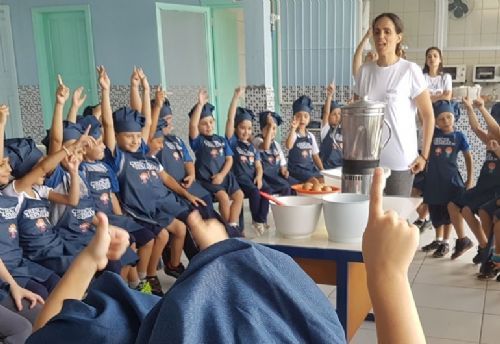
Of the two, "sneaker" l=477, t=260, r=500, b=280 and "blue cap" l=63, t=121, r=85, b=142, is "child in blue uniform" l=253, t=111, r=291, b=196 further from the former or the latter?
"blue cap" l=63, t=121, r=85, b=142

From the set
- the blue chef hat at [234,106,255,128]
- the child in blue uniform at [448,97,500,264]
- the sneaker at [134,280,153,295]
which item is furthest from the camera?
the blue chef hat at [234,106,255,128]

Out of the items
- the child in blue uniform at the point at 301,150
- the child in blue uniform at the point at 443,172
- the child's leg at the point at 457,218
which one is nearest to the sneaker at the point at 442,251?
the child in blue uniform at the point at 443,172

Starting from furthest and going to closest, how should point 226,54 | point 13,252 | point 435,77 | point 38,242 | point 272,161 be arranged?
point 226,54, point 435,77, point 272,161, point 38,242, point 13,252

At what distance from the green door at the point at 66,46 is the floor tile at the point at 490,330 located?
4.46 metres

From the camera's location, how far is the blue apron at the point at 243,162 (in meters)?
3.71

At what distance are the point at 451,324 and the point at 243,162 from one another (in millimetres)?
1820

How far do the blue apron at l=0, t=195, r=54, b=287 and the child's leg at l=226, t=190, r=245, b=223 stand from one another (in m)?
1.66

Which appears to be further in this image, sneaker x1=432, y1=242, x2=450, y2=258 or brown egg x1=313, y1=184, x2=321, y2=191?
sneaker x1=432, y1=242, x2=450, y2=258

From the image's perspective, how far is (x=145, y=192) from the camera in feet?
9.06

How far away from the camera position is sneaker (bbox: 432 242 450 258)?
326cm

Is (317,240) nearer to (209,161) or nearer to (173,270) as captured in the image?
(173,270)

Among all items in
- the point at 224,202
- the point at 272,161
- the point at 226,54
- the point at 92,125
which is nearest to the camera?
the point at 92,125

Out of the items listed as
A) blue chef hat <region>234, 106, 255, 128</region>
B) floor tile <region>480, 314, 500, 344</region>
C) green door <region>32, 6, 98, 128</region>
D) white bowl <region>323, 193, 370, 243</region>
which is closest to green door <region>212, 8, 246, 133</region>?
green door <region>32, 6, 98, 128</region>

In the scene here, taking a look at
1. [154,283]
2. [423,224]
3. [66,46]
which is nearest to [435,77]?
[423,224]
